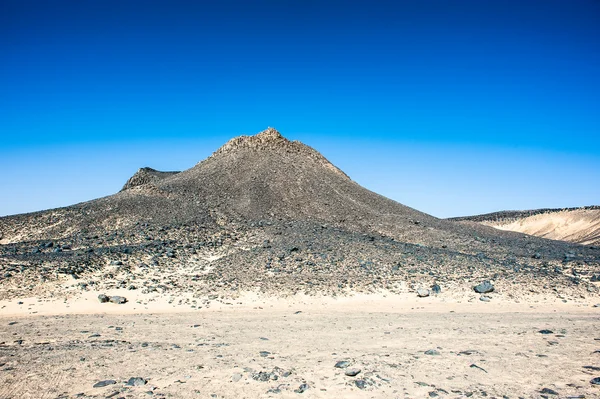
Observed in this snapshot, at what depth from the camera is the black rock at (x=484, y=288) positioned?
1586 centimetres

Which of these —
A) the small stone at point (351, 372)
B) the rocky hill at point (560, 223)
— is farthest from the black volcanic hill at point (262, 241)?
the rocky hill at point (560, 223)

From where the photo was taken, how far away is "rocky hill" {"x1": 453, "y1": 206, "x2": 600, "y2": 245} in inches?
2249

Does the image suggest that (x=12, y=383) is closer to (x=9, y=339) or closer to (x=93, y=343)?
(x=93, y=343)

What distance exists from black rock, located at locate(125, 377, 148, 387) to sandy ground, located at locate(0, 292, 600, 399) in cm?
11

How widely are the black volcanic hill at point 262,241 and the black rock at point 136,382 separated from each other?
823cm

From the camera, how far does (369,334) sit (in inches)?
420

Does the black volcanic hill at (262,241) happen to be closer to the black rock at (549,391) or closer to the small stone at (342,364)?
the small stone at (342,364)

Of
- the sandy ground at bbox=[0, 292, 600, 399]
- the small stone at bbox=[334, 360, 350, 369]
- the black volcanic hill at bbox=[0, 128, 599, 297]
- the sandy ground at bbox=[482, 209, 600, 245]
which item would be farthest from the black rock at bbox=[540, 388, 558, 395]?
the sandy ground at bbox=[482, 209, 600, 245]

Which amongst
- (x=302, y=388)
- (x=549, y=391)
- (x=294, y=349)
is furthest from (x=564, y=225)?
(x=302, y=388)

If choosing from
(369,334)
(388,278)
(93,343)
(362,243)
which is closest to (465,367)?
(369,334)

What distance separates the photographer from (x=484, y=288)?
1592cm

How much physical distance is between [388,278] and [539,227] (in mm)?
61252

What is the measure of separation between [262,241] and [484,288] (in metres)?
10.3

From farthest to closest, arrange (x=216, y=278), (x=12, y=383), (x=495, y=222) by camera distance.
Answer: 1. (x=495, y=222)
2. (x=216, y=278)
3. (x=12, y=383)
